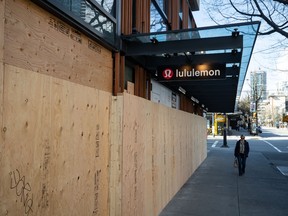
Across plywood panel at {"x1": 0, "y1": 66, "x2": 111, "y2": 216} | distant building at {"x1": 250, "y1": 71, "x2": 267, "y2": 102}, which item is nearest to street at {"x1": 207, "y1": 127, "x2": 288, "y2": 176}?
plywood panel at {"x1": 0, "y1": 66, "x2": 111, "y2": 216}

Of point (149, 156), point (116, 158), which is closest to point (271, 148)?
point (149, 156)

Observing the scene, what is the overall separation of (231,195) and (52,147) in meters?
7.33

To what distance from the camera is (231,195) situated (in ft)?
32.3

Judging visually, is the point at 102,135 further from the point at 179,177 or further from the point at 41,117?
the point at 179,177

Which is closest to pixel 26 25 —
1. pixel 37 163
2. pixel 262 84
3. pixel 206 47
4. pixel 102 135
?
pixel 37 163

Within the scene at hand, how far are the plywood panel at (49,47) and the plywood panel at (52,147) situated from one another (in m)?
0.23

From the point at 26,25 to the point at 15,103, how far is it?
932mm

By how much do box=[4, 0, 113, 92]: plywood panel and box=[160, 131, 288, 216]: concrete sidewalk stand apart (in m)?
4.11

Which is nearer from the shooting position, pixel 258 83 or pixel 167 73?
pixel 167 73

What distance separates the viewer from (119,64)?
20.5ft

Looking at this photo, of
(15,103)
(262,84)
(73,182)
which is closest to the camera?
(15,103)

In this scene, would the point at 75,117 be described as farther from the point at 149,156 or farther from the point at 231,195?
the point at 231,195

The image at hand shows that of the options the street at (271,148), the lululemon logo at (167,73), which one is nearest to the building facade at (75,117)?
the lululemon logo at (167,73)

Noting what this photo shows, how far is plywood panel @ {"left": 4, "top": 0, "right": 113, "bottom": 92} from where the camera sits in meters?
3.41
